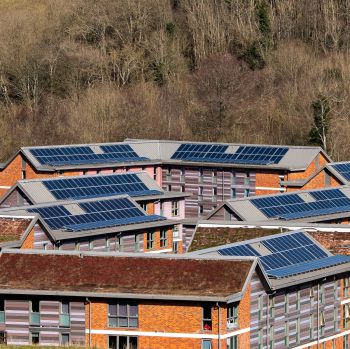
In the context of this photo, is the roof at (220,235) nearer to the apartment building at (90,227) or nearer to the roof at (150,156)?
the apartment building at (90,227)

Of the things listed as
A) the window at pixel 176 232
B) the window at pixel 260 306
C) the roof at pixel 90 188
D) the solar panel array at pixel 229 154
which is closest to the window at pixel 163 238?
the window at pixel 176 232

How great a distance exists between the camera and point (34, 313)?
200 ft

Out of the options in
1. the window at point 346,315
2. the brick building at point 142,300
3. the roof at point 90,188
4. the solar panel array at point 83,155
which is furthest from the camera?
the solar panel array at point 83,155

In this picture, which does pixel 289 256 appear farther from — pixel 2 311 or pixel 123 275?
pixel 2 311

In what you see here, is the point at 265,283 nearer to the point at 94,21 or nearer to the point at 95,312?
the point at 95,312

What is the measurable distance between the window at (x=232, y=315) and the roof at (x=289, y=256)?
7.28 ft

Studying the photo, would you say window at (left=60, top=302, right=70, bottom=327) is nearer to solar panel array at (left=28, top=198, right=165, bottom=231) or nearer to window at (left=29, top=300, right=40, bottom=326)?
window at (left=29, top=300, right=40, bottom=326)

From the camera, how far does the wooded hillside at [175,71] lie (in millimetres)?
129625

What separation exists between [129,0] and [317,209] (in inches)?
2600

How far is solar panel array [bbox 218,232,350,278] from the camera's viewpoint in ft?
212

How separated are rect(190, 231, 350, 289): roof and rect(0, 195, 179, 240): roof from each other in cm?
1152

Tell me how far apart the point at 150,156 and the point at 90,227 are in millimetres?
32726

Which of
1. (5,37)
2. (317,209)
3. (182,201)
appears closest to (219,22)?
(5,37)

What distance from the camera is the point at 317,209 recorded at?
291 ft
